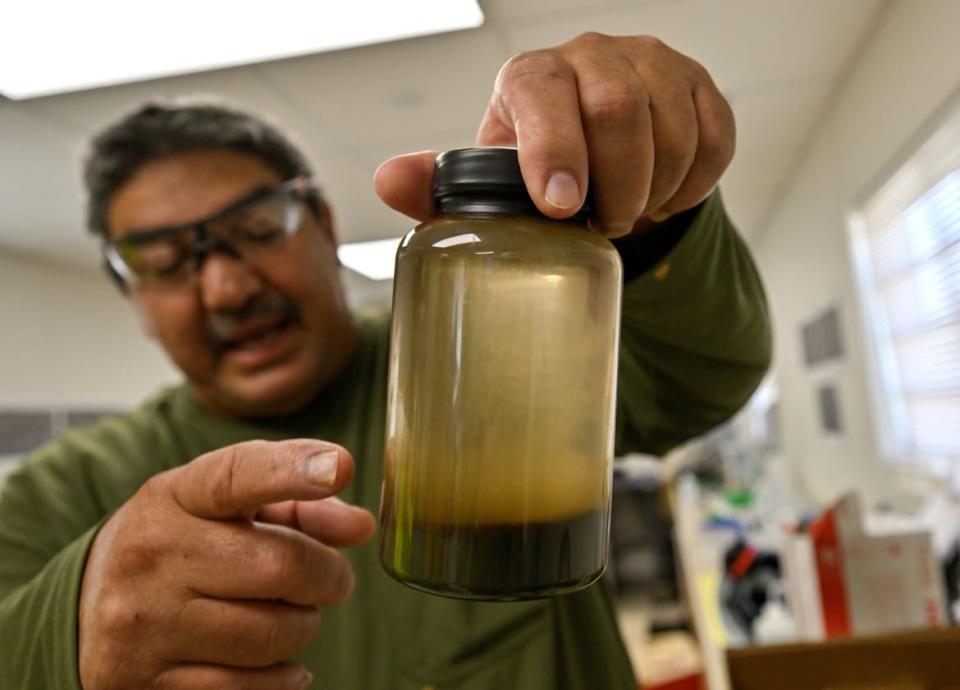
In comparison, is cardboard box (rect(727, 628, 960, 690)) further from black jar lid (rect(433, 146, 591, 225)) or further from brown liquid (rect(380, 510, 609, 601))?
black jar lid (rect(433, 146, 591, 225))

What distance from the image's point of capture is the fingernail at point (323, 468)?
12.3 inches

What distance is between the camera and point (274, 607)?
367 millimetres

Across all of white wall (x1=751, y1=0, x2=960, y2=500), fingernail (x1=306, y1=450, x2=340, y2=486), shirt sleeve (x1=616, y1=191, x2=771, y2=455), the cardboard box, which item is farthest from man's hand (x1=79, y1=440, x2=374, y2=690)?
the cardboard box

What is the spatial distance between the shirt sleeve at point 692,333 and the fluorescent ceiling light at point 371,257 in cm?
15

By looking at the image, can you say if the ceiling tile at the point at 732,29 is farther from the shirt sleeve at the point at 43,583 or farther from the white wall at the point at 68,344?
the white wall at the point at 68,344

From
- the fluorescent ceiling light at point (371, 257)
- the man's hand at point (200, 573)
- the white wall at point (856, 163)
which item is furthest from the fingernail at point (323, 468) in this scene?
the white wall at point (856, 163)

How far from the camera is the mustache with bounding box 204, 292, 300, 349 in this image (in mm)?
466

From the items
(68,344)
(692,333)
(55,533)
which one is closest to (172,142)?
(55,533)

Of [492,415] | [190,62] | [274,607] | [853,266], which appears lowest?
[274,607]

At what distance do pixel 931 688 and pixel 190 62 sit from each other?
832mm

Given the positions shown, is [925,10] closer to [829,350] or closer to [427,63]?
[427,63]

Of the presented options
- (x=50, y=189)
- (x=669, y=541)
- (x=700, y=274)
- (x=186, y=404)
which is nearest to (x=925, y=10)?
(x=700, y=274)

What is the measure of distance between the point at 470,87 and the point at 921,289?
0.36 metres

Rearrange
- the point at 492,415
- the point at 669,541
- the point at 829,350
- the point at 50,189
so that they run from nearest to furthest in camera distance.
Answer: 1. the point at 492,415
2. the point at 50,189
3. the point at 829,350
4. the point at 669,541
